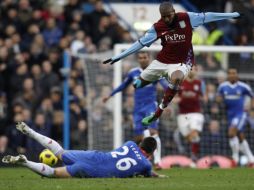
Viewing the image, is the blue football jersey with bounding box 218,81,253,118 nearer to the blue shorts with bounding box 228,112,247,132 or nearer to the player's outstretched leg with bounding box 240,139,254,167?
the blue shorts with bounding box 228,112,247,132

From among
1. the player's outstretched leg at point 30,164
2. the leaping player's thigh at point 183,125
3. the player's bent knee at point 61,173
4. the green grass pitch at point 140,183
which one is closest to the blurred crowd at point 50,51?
the leaping player's thigh at point 183,125

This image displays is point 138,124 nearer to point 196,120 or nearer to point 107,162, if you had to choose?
point 196,120

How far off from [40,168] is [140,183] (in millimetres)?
1568

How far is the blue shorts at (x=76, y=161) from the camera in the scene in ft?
49.5

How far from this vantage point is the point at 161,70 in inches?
701

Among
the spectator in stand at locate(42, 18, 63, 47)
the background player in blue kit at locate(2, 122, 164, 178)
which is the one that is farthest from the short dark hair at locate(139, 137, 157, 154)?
the spectator in stand at locate(42, 18, 63, 47)

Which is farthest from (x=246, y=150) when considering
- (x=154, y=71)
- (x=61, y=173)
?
(x=61, y=173)

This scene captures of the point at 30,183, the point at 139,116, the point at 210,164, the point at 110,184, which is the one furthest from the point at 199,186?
the point at 210,164

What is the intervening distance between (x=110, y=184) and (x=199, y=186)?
4.31ft

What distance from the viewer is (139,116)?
21031 mm

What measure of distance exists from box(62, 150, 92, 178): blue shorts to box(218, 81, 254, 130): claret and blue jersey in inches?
338

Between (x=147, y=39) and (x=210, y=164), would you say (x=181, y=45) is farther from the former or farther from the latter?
(x=210, y=164)

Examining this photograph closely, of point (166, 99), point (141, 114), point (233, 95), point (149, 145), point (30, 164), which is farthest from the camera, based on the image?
point (233, 95)

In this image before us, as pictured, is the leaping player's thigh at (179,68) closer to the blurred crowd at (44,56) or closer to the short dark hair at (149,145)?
the short dark hair at (149,145)
